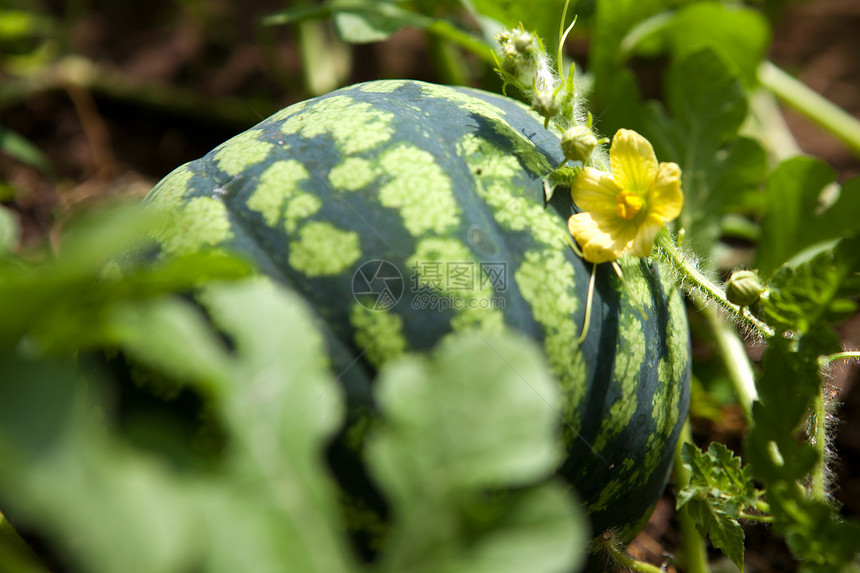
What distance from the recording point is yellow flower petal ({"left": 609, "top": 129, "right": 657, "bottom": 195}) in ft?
3.91

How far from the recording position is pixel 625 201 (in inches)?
46.5

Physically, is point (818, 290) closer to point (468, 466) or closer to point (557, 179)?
point (557, 179)

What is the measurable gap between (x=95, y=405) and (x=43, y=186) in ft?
6.17

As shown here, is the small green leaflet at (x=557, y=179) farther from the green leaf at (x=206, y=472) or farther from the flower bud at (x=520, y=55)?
the green leaf at (x=206, y=472)

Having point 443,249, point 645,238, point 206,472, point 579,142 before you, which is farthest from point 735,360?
point 206,472

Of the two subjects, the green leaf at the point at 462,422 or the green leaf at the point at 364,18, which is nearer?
the green leaf at the point at 462,422

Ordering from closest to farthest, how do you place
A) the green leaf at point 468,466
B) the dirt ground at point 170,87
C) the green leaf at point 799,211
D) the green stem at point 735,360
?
the green leaf at point 468,466 → the green stem at point 735,360 → the green leaf at point 799,211 → the dirt ground at point 170,87

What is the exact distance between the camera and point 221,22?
335 centimetres

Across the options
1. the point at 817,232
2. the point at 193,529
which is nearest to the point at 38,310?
the point at 193,529

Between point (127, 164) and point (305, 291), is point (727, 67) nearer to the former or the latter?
point (305, 291)

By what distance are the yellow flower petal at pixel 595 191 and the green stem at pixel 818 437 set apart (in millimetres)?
445

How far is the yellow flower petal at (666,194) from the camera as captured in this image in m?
1.16

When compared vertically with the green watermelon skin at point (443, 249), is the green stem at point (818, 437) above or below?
below

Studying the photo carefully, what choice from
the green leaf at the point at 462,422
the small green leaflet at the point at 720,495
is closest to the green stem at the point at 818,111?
the small green leaflet at the point at 720,495
